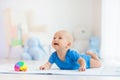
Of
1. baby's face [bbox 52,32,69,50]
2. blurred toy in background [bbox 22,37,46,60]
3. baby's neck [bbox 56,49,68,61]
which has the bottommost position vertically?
blurred toy in background [bbox 22,37,46,60]

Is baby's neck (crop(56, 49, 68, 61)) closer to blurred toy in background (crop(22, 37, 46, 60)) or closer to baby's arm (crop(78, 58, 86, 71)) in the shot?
baby's arm (crop(78, 58, 86, 71))

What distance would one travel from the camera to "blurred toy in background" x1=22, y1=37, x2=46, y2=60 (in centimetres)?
208

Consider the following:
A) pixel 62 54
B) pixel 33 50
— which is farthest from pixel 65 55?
pixel 33 50

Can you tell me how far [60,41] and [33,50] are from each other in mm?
958

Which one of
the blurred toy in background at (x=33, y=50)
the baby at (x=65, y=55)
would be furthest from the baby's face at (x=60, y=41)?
the blurred toy in background at (x=33, y=50)

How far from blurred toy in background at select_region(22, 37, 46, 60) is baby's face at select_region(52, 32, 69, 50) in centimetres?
90

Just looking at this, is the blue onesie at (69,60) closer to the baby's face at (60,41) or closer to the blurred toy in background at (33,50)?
the baby's face at (60,41)

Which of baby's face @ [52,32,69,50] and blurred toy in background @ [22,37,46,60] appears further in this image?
blurred toy in background @ [22,37,46,60]

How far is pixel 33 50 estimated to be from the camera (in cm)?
211

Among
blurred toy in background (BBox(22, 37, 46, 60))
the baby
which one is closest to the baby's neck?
the baby

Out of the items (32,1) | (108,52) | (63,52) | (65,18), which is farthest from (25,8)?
(63,52)

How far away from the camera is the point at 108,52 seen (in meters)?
2.10

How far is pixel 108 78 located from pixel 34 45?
1206 millimetres

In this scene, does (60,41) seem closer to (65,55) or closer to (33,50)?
(65,55)
